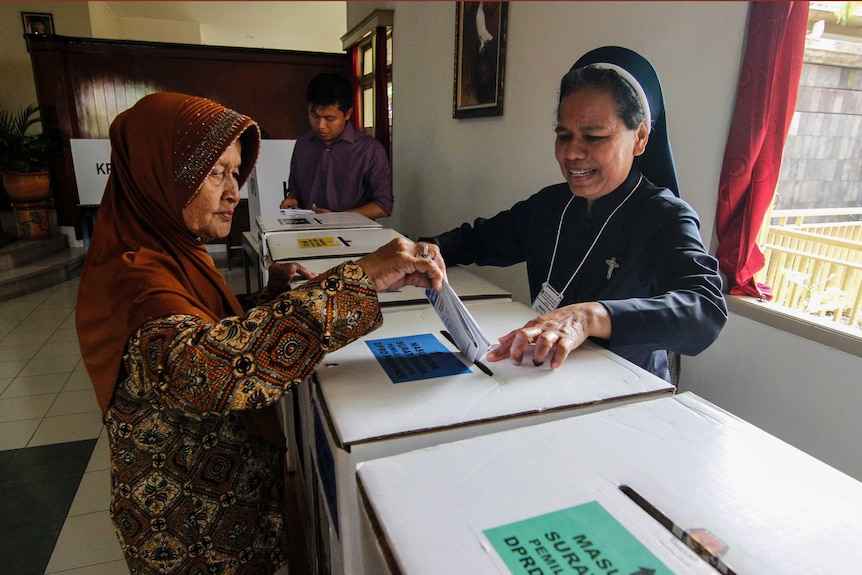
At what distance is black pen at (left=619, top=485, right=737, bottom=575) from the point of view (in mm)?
444

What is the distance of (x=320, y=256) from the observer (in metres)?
1.53

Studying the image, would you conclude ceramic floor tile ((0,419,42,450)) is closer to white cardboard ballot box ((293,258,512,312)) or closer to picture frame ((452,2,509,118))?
white cardboard ballot box ((293,258,512,312))

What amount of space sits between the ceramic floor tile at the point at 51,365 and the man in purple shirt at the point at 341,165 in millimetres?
1740

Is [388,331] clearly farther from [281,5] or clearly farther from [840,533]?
[281,5]

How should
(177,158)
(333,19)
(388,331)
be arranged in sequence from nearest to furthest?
(177,158) → (388,331) → (333,19)

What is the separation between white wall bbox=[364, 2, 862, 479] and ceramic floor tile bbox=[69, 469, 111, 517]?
6.04ft

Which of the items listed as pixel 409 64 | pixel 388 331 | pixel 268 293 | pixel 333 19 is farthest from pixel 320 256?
pixel 333 19

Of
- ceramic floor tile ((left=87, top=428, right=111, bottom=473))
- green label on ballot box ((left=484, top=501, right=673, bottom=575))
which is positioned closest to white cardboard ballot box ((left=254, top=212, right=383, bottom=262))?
ceramic floor tile ((left=87, top=428, right=111, bottom=473))

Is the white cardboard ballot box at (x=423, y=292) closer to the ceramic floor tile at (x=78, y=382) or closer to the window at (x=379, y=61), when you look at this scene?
the ceramic floor tile at (x=78, y=382)

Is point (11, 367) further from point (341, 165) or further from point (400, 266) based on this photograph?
point (400, 266)

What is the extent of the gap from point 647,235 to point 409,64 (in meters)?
2.81

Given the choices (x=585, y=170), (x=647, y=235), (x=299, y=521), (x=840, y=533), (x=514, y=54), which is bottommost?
(x=299, y=521)

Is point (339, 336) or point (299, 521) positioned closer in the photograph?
point (339, 336)

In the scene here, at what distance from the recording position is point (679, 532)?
1.57 ft
